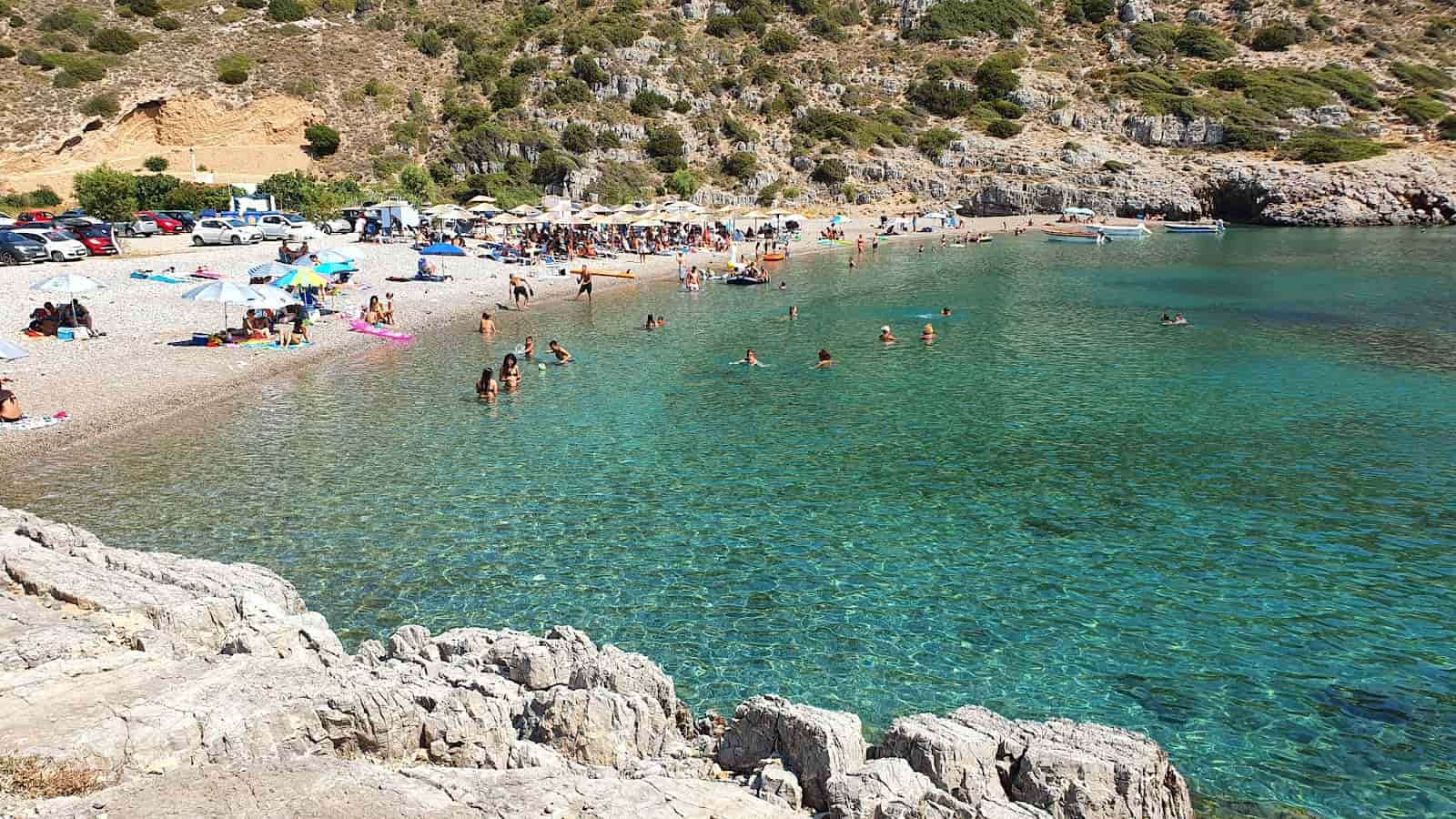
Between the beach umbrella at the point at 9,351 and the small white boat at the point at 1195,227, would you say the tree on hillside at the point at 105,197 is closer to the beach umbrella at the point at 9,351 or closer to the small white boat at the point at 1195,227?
the beach umbrella at the point at 9,351

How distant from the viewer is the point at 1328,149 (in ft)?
276

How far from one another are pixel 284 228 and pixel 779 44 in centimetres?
6069

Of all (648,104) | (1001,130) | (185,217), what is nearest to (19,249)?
(185,217)

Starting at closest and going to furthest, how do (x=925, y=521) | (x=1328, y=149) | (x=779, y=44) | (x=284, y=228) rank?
(x=925, y=521) → (x=284, y=228) → (x=1328, y=149) → (x=779, y=44)

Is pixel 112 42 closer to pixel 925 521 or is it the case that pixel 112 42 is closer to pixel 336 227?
pixel 336 227

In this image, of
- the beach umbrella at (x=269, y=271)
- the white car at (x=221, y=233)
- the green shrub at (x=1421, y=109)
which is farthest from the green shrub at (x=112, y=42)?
the green shrub at (x=1421, y=109)

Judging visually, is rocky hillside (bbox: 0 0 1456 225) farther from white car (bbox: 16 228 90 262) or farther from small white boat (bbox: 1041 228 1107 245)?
white car (bbox: 16 228 90 262)

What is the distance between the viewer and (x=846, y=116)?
286 ft

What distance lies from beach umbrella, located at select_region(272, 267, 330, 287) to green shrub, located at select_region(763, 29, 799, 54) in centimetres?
7608

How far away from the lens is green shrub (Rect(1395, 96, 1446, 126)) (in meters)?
90.4

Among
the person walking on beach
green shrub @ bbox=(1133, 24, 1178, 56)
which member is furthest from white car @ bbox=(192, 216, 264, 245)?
green shrub @ bbox=(1133, 24, 1178, 56)

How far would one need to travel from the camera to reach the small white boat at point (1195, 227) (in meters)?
78.5

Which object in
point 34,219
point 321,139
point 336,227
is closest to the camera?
point 34,219

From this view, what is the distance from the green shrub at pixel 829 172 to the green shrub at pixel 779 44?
21.3m
